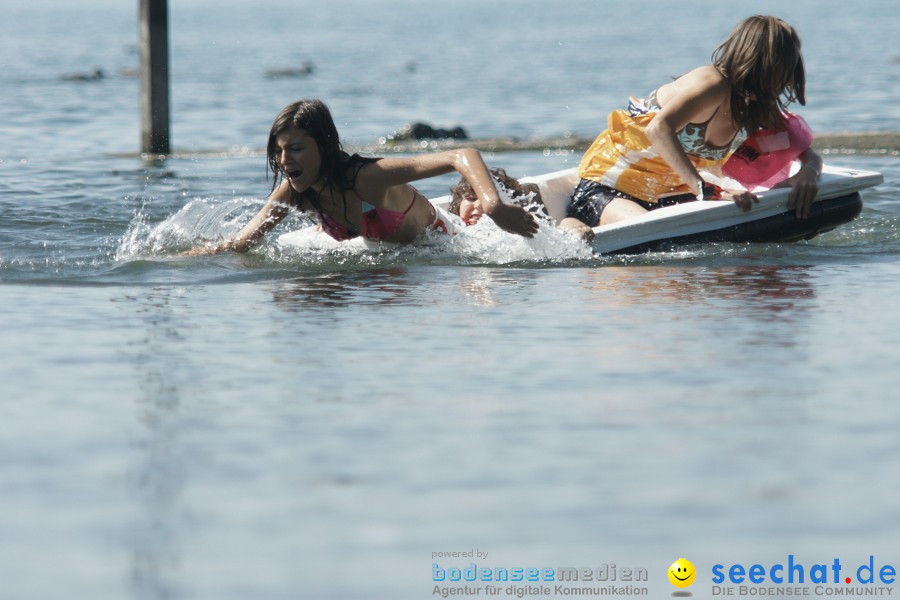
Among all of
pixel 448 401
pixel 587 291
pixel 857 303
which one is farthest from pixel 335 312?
pixel 857 303

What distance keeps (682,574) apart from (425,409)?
1.50 meters

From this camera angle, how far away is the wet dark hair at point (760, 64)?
7473 mm

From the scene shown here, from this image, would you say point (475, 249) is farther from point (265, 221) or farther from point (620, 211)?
point (265, 221)

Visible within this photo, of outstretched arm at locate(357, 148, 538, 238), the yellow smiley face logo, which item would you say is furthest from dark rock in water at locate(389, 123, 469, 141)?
the yellow smiley face logo

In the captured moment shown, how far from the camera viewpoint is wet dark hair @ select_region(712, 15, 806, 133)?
747 centimetres

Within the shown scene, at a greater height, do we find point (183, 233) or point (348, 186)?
point (348, 186)

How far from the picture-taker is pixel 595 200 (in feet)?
27.6

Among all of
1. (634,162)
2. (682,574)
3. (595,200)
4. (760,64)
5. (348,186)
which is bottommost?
(682,574)

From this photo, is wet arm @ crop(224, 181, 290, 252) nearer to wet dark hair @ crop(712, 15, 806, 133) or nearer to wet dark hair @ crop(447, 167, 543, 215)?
wet dark hair @ crop(447, 167, 543, 215)

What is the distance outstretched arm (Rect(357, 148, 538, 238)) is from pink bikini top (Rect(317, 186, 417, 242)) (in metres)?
0.23

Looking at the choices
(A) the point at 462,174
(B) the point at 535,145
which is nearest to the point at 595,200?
(A) the point at 462,174

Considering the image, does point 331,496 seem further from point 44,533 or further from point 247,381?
point 247,381

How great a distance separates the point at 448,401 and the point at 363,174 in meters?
3.02

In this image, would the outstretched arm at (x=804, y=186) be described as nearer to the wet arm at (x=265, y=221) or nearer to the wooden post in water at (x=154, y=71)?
the wet arm at (x=265, y=221)
